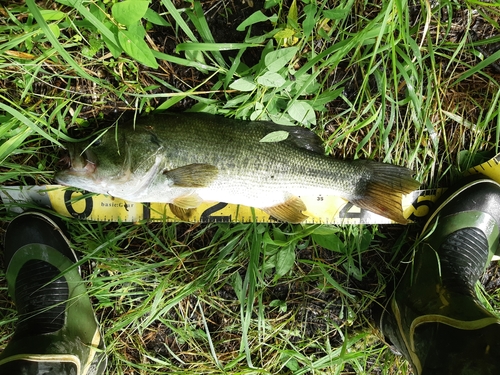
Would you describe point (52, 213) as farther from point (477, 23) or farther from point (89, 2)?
point (477, 23)

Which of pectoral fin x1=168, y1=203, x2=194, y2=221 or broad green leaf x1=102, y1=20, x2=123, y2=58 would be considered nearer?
broad green leaf x1=102, y1=20, x2=123, y2=58

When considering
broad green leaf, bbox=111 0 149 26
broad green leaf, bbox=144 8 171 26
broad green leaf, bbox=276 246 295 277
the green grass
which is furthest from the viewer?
broad green leaf, bbox=276 246 295 277

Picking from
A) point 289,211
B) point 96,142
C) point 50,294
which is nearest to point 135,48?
point 96,142

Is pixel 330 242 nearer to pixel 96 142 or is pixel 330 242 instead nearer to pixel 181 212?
pixel 181 212

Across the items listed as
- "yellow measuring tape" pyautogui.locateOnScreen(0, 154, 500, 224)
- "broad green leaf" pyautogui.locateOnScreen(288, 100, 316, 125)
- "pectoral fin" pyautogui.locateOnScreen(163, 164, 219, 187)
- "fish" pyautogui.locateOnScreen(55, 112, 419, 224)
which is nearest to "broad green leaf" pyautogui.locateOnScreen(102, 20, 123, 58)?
"fish" pyautogui.locateOnScreen(55, 112, 419, 224)

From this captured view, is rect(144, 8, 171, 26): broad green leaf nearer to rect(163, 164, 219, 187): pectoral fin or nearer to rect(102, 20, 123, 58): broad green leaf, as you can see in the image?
rect(102, 20, 123, 58): broad green leaf

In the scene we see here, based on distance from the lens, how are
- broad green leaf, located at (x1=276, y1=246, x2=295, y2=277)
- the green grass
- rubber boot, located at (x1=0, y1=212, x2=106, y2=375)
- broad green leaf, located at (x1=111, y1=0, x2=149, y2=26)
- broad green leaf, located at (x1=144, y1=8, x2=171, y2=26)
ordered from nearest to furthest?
broad green leaf, located at (x1=111, y1=0, x2=149, y2=26) → broad green leaf, located at (x1=144, y1=8, x2=171, y2=26) → the green grass → rubber boot, located at (x1=0, y1=212, x2=106, y2=375) → broad green leaf, located at (x1=276, y1=246, x2=295, y2=277)

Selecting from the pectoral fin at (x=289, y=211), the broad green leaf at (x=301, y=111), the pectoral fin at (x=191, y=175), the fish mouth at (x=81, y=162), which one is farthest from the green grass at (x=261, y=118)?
the pectoral fin at (x=191, y=175)
